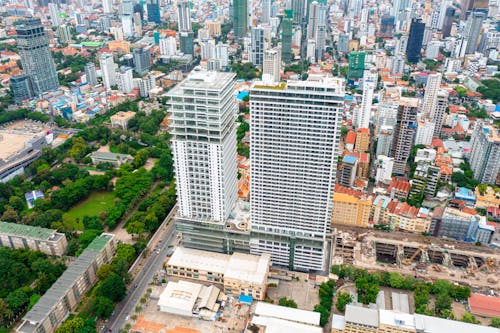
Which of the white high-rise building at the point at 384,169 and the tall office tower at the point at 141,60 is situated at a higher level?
the tall office tower at the point at 141,60

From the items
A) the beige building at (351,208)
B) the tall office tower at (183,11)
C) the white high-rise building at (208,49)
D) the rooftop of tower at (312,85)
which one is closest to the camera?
the rooftop of tower at (312,85)

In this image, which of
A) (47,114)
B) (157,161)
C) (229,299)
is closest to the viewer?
(229,299)

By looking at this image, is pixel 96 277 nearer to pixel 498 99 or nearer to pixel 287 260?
pixel 287 260

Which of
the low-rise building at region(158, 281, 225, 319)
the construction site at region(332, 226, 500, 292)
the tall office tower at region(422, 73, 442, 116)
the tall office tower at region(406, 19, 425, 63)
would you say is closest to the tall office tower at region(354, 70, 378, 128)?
the tall office tower at region(422, 73, 442, 116)

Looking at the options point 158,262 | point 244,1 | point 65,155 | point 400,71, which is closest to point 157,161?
point 65,155

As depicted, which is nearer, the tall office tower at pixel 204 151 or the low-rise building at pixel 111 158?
the tall office tower at pixel 204 151

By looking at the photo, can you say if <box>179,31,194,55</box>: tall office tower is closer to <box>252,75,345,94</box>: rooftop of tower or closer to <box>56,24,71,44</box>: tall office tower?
<box>56,24,71,44</box>: tall office tower

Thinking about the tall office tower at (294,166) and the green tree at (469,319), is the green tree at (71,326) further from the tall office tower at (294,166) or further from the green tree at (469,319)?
the green tree at (469,319)

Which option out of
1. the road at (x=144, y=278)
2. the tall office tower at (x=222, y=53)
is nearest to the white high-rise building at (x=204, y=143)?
the road at (x=144, y=278)
